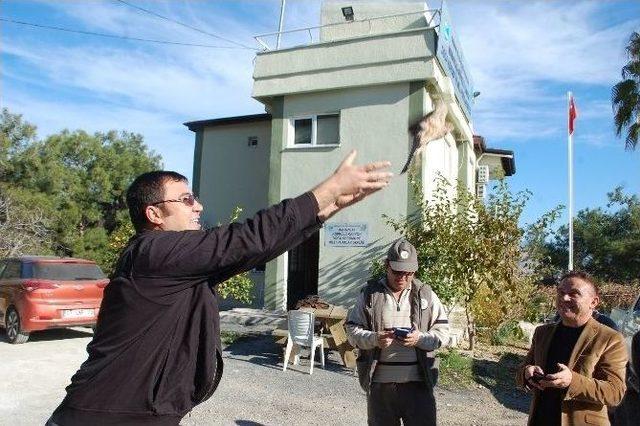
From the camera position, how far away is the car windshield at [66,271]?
10.4m

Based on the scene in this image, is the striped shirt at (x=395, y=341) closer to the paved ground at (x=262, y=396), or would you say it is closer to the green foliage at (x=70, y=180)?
the paved ground at (x=262, y=396)

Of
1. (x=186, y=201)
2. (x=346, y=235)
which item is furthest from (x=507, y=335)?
(x=186, y=201)

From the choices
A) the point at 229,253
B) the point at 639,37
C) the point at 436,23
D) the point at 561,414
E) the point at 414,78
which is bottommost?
the point at 561,414

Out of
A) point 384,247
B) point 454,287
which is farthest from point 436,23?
point 454,287

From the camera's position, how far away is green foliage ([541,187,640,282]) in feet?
106

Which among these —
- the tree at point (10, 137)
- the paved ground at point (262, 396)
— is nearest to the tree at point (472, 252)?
the paved ground at point (262, 396)

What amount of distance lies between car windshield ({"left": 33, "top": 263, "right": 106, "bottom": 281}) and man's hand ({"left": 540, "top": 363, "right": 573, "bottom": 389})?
31.1ft

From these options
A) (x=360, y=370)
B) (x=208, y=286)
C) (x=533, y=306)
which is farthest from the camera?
(x=533, y=306)

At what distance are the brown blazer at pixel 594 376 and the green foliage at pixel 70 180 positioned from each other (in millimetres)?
21133

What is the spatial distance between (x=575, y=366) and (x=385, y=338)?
120cm

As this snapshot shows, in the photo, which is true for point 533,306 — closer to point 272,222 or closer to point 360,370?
point 360,370

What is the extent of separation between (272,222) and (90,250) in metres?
24.9

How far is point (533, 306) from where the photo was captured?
14.2 metres

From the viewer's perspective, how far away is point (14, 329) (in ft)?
33.8
